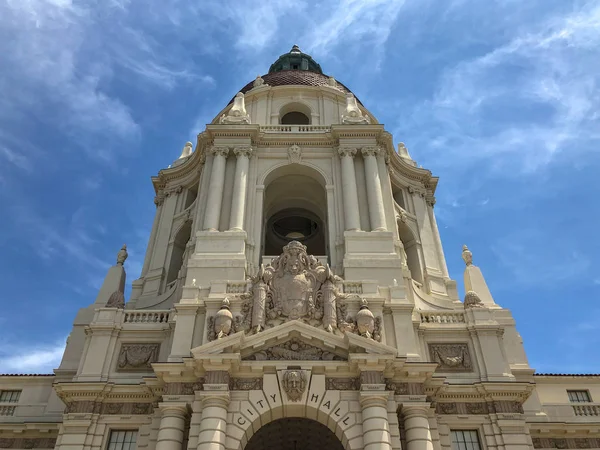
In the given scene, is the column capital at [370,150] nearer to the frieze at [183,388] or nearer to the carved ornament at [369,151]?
the carved ornament at [369,151]

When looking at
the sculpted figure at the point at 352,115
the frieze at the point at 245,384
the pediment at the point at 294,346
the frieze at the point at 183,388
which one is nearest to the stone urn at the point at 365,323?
the pediment at the point at 294,346

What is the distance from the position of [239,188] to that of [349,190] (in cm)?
612

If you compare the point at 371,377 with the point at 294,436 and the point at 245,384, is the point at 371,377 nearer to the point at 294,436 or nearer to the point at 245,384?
the point at 245,384

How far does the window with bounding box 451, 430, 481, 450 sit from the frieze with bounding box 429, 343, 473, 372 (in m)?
2.54

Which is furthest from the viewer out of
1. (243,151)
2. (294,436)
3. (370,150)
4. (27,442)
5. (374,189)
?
(370,150)

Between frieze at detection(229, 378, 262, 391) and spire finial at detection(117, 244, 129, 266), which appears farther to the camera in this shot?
spire finial at detection(117, 244, 129, 266)

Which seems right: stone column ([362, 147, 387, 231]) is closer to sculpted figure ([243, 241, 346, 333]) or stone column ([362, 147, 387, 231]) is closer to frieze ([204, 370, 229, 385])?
sculpted figure ([243, 241, 346, 333])

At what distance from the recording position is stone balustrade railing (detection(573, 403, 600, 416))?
2573 cm

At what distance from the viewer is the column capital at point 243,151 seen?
105 ft

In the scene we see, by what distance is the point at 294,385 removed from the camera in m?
20.0

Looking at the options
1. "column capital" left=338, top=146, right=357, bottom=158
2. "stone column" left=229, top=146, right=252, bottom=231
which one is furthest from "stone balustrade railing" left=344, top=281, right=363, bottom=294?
"column capital" left=338, top=146, right=357, bottom=158

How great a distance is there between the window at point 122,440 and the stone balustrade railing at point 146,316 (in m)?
5.08

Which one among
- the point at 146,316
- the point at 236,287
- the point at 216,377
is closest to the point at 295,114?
the point at 236,287

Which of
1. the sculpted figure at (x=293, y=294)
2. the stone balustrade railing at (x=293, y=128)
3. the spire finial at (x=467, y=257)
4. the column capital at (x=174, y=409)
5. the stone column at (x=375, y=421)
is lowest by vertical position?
the stone column at (x=375, y=421)
